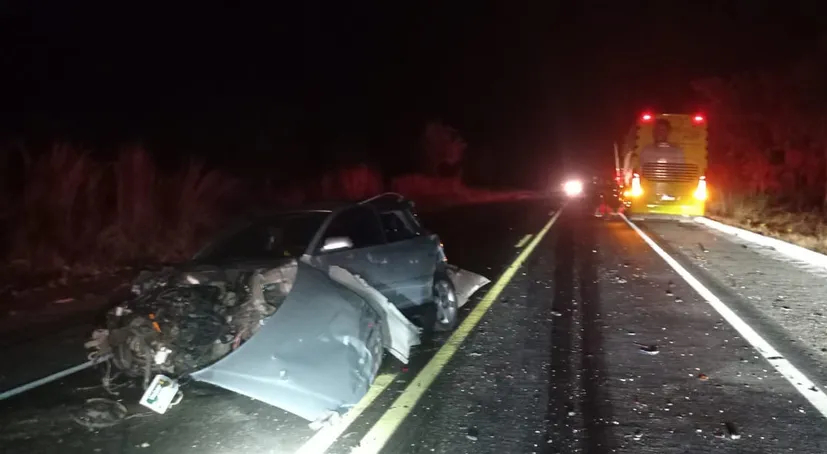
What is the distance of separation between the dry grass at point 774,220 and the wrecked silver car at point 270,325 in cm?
1397

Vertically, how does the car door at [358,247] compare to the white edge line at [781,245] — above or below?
above

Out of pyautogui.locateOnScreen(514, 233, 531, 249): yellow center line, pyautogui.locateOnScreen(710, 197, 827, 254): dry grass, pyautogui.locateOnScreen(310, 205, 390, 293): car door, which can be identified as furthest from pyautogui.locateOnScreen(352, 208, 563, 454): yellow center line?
pyautogui.locateOnScreen(710, 197, 827, 254): dry grass

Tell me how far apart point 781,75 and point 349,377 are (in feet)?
113

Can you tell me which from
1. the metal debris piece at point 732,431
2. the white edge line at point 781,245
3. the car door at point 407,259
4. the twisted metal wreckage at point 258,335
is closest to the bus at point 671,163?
the white edge line at point 781,245

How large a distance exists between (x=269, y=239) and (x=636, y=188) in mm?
23217

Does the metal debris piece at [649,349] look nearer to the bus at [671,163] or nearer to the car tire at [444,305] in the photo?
the car tire at [444,305]

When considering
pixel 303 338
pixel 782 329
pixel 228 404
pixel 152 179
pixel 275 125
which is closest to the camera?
pixel 303 338

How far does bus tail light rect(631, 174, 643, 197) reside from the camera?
30.2 metres

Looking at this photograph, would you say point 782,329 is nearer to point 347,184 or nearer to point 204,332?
point 204,332

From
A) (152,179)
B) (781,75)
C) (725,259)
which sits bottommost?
(725,259)

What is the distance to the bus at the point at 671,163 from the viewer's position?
29453 mm

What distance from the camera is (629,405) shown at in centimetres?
709

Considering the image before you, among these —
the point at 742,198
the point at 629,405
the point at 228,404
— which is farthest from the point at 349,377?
the point at 742,198

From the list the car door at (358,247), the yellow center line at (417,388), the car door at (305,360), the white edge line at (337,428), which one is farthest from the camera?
the car door at (358,247)
